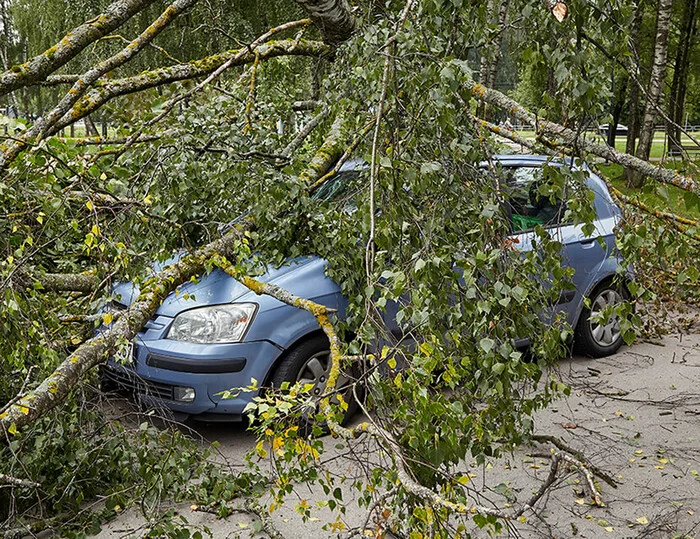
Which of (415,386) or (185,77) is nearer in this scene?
(415,386)

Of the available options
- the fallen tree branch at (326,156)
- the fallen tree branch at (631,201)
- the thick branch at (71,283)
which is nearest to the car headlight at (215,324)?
the thick branch at (71,283)

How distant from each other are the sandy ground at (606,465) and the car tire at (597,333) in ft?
0.30

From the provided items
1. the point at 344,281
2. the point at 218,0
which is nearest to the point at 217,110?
the point at 344,281

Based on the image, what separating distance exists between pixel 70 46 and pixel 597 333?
4.33 metres

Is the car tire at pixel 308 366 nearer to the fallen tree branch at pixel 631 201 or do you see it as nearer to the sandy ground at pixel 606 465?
the sandy ground at pixel 606 465

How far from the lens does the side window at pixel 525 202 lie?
3267 mm

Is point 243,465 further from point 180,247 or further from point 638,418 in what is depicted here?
point 638,418

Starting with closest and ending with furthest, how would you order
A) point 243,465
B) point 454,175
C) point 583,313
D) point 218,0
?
point 454,175, point 243,465, point 583,313, point 218,0

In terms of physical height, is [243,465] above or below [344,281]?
below

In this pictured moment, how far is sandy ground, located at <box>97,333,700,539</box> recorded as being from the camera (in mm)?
3461

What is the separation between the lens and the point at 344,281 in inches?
173

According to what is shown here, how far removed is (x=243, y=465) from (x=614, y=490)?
6.39ft

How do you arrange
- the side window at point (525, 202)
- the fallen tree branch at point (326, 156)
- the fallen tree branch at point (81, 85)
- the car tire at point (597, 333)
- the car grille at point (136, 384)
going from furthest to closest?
the car tire at point (597, 333), the fallen tree branch at point (326, 156), the car grille at point (136, 384), the fallen tree branch at point (81, 85), the side window at point (525, 202)

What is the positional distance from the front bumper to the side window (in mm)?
1600
